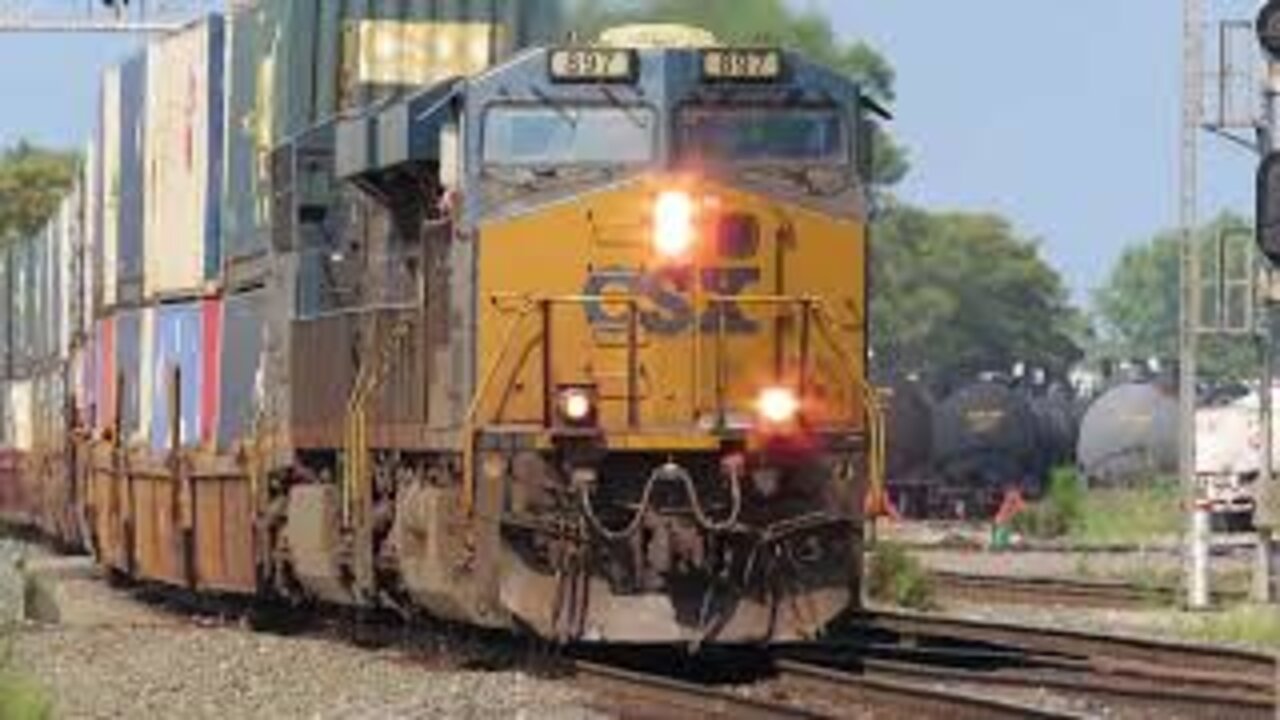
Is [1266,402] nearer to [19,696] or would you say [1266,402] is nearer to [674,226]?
[674,226]

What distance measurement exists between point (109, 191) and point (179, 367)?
585cm

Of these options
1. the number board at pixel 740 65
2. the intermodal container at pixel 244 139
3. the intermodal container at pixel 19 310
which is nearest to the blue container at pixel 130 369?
the intermodal container at pixel 244 139

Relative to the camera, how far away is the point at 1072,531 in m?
46.0

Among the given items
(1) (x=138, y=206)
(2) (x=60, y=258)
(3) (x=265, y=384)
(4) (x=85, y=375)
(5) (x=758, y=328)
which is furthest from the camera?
(2) (x=60, y=258)

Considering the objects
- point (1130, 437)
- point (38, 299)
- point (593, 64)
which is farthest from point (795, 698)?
point (1130, 437)

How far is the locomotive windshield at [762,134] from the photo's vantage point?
53.7 feet

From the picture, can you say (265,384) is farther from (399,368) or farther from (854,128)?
(854,128)

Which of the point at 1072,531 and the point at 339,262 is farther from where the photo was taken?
the point at 1072,531

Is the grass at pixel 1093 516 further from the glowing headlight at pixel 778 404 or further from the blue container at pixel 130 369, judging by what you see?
the glowing headlight at pixel 778 404

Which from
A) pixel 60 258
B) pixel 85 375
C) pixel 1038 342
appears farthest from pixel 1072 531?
pixel 1038 342

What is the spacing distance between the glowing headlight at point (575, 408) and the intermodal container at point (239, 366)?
5.45 meters

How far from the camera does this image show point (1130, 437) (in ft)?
184

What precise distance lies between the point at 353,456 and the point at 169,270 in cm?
696

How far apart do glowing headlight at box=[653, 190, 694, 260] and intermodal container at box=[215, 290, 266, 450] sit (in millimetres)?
5455
